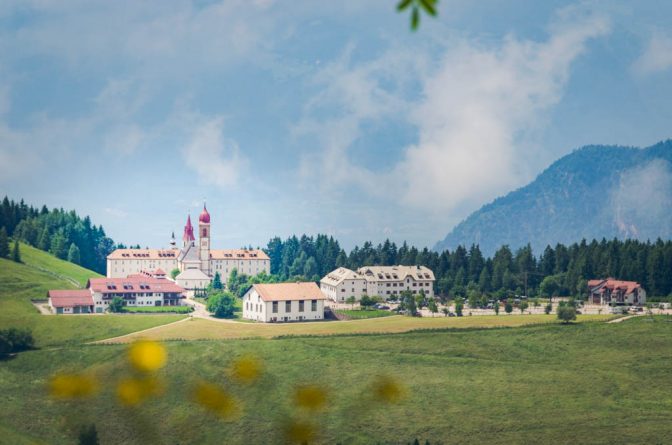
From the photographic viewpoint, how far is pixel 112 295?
392 feet

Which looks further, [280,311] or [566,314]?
[280,311]

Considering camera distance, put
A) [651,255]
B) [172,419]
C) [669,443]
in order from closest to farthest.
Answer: [669,443] → [172,419] → [651,255]

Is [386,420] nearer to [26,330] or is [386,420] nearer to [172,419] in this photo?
[172,419]

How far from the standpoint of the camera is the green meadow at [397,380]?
61.6m

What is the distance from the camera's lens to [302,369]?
82.2 metres

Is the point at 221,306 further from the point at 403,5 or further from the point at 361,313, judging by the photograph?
the point at 403,5

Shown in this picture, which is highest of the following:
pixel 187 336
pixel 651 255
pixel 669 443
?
pixel 651 255

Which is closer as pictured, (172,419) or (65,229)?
(172,419)

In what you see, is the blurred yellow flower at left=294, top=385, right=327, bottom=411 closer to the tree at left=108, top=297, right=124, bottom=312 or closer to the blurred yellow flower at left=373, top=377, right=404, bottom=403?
the blurred yellow flower at left=373, top=377, right=404, bottom=403

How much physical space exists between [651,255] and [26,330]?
96896 mm

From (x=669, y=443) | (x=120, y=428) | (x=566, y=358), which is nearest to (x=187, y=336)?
(x=120, y=428)

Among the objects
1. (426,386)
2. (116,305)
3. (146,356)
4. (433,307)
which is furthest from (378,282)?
(146,356)

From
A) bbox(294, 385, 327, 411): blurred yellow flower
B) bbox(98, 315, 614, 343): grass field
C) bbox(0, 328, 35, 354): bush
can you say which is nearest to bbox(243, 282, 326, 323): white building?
bbox(98, 315, 614, 343): grass field

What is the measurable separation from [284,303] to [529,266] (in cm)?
5221
